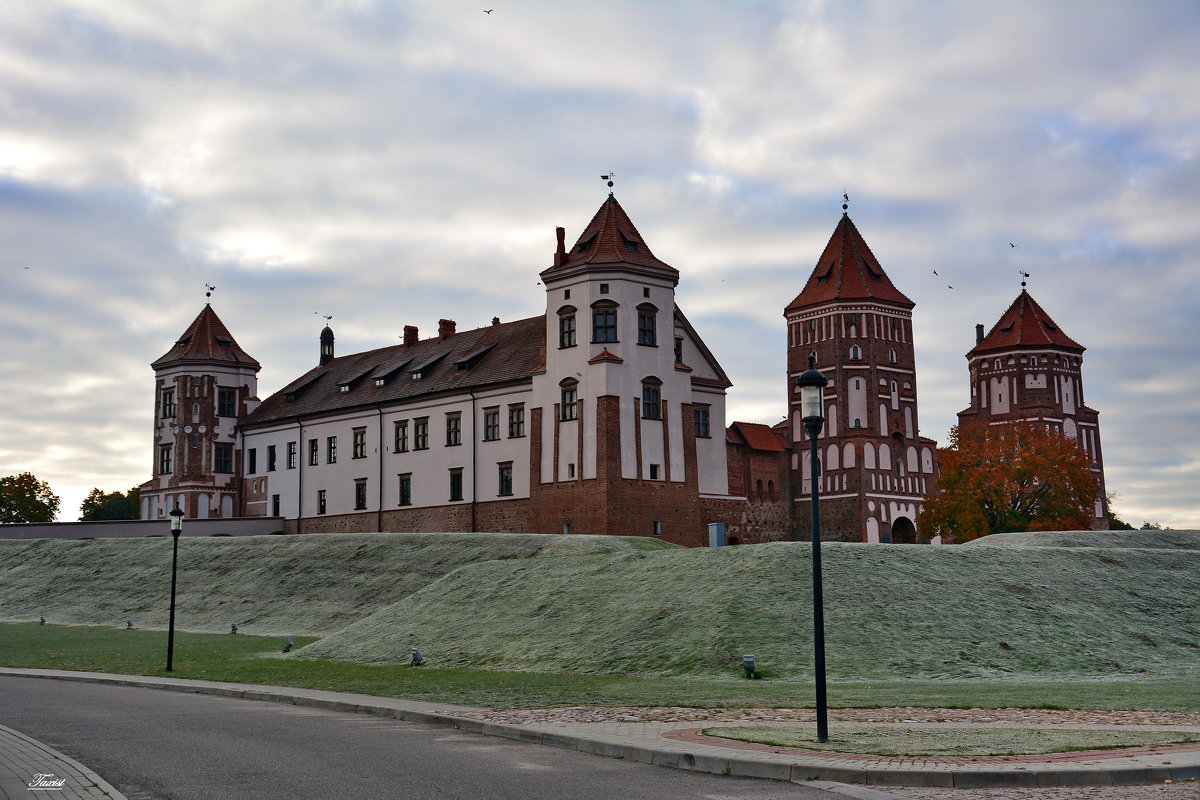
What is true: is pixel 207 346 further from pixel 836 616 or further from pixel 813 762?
pixel 813 762

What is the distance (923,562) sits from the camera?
34.8 meters

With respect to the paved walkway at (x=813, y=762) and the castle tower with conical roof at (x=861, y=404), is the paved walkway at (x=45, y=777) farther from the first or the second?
the castle tower with conical roof at (x=861, y=404)

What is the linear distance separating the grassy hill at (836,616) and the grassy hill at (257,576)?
11473 mm

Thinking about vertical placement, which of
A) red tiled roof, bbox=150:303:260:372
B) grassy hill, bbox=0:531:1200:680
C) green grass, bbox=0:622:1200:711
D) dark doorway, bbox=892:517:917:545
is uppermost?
red tiled roof, bbox=150:303:260:372

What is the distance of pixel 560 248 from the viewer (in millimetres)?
68625

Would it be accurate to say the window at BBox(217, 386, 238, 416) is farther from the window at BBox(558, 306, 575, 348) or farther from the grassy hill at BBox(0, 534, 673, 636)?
the window at BBox(558, 306, 575, 348)

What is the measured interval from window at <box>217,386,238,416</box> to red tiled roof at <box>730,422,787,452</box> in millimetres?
35830

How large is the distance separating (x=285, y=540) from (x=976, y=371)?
254 ft

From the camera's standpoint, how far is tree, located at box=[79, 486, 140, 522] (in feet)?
412

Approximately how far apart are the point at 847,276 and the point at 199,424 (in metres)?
52.0

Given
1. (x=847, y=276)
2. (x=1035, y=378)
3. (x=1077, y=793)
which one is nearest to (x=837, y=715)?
(x=1077, y=793)

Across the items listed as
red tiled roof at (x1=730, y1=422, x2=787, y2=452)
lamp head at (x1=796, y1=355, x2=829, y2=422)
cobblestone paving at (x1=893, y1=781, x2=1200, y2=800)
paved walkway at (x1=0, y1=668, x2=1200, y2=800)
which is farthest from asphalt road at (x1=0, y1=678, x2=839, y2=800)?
red tiled roof at (x1=730, y1=422, x2=787, y2=452)

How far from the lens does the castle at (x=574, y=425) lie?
207 feet

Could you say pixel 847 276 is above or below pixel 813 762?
above
